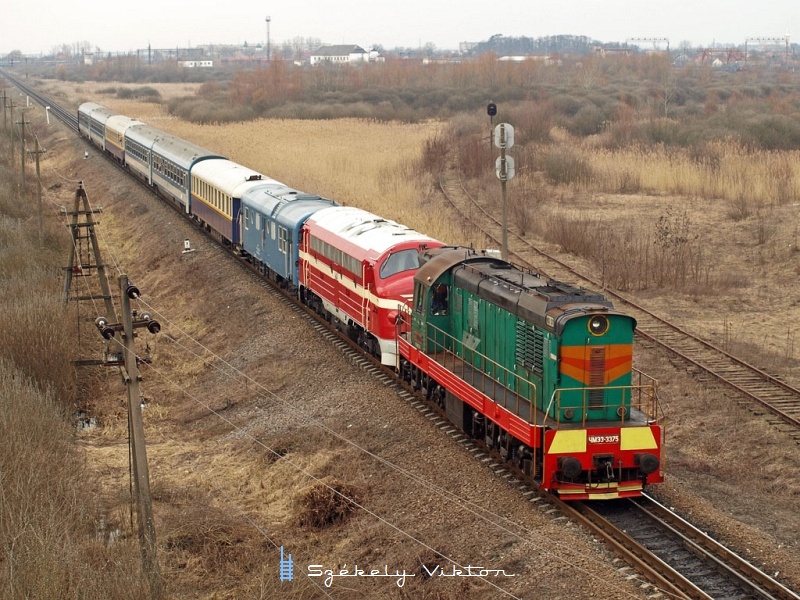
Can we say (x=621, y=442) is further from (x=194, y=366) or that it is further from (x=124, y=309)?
(x=194, y=366)

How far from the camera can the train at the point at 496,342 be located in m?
14.2

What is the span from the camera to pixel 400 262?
20.7m

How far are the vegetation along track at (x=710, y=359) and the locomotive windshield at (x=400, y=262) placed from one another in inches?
221

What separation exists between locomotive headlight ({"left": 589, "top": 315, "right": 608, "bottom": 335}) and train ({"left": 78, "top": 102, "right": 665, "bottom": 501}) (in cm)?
2

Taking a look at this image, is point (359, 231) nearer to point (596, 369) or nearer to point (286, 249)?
point (286, 249)

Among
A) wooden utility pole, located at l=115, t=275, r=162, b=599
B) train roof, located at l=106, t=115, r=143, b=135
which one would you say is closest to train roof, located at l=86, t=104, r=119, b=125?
train roof, located at l=106, t=115, r=143, b=135

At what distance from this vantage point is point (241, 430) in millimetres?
21109

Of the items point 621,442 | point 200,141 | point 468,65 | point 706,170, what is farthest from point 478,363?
point 468,65

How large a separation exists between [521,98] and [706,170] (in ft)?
164

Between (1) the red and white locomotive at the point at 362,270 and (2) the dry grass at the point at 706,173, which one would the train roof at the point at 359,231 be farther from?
(2) the dry grass at the point at 706,173

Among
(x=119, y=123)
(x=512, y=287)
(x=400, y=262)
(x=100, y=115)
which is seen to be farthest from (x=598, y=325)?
(x=100, y=115)

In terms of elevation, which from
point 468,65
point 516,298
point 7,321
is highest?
point 468,65

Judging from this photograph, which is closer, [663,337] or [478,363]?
[478,363]

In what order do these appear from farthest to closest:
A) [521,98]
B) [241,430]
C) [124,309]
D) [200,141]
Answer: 1. [521,98]
2. [200,141]
3. [241,430]
4. [124,309]
